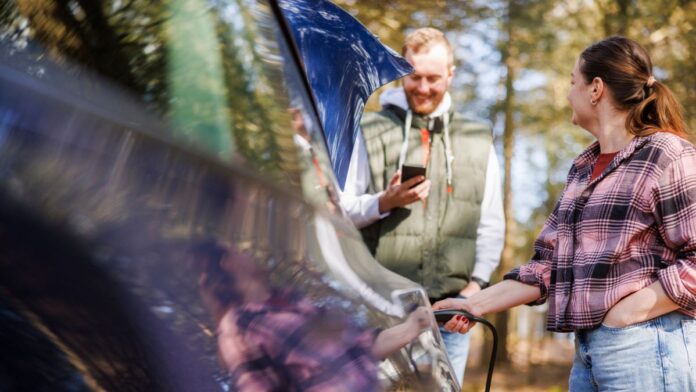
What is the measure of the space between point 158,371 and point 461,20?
25.7 feet

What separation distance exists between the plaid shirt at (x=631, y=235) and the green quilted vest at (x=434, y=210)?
1.12m

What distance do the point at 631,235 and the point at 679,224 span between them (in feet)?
0.45

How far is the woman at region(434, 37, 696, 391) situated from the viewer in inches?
92.8

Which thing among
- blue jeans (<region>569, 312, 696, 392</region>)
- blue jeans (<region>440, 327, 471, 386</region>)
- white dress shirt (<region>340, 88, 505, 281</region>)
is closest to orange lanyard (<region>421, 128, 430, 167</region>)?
white dress shirt (<region>340, 88, 505, 281</region>)

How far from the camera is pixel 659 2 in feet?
26.1

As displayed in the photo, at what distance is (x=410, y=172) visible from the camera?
3561mm

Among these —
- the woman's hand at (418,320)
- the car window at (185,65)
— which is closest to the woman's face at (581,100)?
the woman's hand at (418,320)

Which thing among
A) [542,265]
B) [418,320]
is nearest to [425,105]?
[542,265]

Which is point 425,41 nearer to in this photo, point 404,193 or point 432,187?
point 432,187

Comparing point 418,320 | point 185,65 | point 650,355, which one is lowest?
point 650,355

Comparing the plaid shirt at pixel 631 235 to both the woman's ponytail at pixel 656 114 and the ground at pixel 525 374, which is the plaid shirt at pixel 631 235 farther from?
the ground at pixel 525 374

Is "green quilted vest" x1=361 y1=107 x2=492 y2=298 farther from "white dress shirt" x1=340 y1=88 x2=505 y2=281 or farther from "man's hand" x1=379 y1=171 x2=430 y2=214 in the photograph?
"man's hand" x1=379 y1=171 x2=430 y2=214

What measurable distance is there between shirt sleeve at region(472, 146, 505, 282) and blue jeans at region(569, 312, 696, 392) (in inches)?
55.0

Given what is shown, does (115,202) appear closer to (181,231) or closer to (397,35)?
(181,231)
